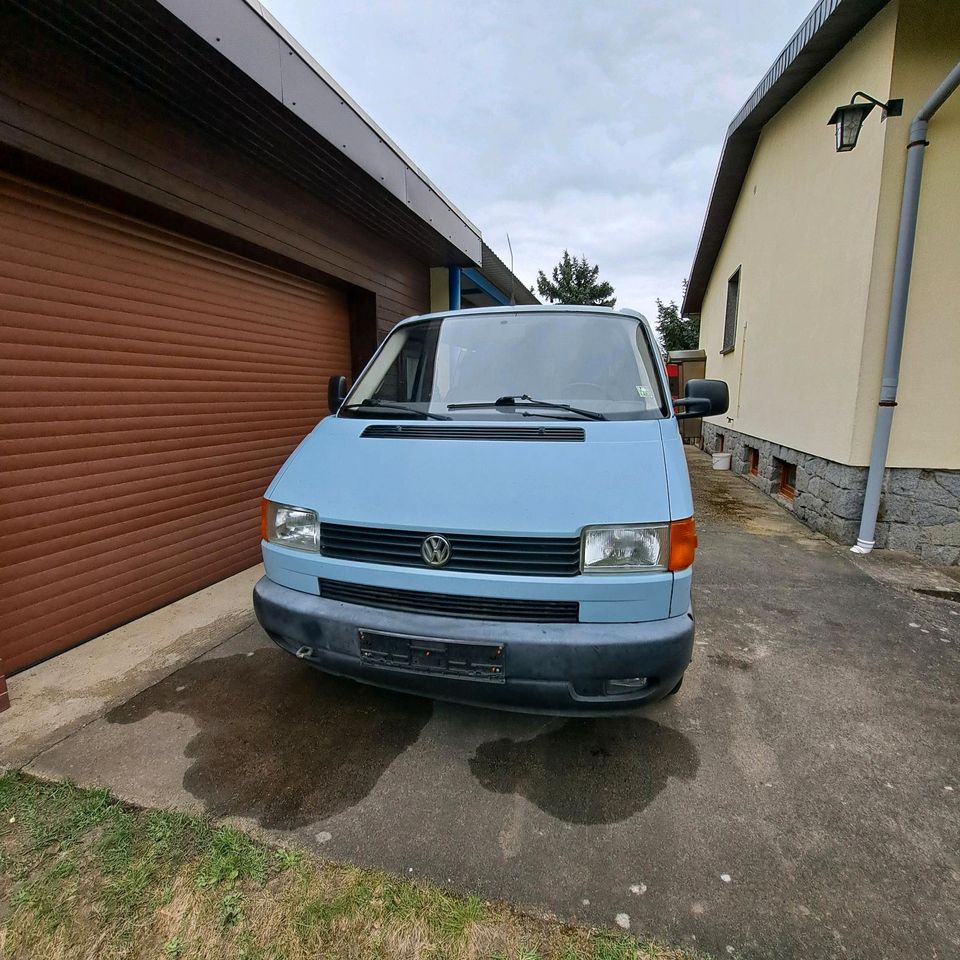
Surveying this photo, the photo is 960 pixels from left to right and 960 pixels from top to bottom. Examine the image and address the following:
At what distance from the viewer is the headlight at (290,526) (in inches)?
87.3

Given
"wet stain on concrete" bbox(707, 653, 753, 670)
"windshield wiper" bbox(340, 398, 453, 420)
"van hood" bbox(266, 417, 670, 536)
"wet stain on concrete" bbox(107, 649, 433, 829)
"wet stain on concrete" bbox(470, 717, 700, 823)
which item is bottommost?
"wet stain on concrete" bbox(707, 653, 753, 670)

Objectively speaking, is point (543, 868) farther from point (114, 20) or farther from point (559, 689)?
point (114, 20)

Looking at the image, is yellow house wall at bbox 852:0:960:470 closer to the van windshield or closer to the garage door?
the van windshield

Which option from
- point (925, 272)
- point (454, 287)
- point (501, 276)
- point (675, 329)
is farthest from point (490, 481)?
point (675, 329)

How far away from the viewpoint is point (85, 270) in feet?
10.4

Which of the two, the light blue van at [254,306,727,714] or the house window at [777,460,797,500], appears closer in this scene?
the light blue van at [254,306,727,714]

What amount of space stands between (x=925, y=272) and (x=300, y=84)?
17.8 feet

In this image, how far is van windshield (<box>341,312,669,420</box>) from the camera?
257 cm

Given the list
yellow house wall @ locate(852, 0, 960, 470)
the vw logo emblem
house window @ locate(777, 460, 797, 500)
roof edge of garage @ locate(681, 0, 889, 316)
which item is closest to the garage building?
the vw logo emblem

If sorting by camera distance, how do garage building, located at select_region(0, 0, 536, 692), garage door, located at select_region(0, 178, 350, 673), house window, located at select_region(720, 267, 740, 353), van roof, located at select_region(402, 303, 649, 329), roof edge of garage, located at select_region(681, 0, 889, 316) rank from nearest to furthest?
garage building, located at select_region(0, 0, 536, 692), garage door, located at select_region(0, 178, 350, 673), van roof, located at select_region(402, 303, 649, 329), roof edge of garage, located at select_region(681, 0, 889, 316), house window, located at select_region(720, 267, 740, 353)

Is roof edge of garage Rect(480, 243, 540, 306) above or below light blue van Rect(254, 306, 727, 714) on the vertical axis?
above

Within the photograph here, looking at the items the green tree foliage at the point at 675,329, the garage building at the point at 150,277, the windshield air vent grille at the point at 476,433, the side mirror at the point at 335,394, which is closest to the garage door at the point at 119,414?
the garage building at the point at 150,277

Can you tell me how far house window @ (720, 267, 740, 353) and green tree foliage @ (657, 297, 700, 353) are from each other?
1855 cm

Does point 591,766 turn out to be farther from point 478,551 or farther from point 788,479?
point 788,479
